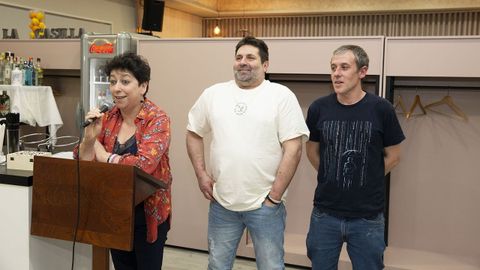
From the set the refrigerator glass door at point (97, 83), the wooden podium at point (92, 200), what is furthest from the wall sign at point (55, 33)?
the wooden podium at point (92, 200)

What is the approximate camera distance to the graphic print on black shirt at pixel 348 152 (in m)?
2.37

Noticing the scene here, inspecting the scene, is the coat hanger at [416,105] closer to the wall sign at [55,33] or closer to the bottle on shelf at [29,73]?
the wall sign at [55,33]

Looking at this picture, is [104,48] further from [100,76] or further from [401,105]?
[401,105]

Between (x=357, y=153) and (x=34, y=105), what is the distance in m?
3.53

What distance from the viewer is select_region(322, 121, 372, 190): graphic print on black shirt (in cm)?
237

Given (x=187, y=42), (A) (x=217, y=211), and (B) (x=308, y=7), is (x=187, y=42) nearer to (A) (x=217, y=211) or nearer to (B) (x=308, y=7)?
(A) (x=217, y=211)

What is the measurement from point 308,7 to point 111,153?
28.4 feet

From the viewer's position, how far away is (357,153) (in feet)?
7.80

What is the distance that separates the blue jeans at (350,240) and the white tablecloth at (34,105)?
3.19 m

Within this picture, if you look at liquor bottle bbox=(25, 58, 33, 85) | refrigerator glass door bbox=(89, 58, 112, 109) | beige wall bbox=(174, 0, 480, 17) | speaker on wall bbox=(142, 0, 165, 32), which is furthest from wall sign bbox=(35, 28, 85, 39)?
beige wall bbox=(174, 0, 480, 17)

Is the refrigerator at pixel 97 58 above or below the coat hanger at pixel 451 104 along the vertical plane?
above

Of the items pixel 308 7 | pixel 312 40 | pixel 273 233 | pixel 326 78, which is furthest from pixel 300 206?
pixel 308 7

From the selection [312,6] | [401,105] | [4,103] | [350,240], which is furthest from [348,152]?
[312,6]

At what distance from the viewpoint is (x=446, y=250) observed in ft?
13.2
